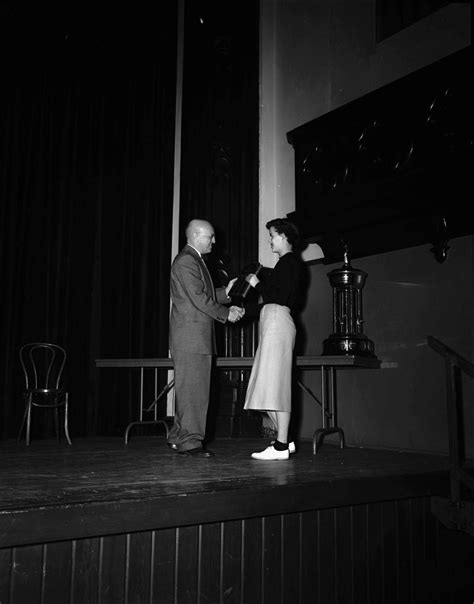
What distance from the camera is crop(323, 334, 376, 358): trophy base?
4652 mm

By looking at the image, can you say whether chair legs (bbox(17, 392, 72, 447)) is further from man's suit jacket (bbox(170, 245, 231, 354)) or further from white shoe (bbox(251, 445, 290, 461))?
white shoe (bbox(251, 445, 290, 461))

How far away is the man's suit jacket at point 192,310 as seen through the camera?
3713 mm

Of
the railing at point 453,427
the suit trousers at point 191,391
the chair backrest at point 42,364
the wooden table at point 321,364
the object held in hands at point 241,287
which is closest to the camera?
the railing at point 453,427

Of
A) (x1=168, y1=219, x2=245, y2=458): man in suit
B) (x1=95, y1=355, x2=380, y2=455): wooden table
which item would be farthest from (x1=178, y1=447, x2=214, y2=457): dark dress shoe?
(x1=95, y1=355, x2=380, y2=455): wooden table

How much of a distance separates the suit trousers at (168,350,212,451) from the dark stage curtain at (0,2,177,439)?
7.19 ft

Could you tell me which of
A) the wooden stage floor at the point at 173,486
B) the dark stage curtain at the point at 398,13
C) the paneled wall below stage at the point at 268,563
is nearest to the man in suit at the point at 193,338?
the wooden stage floor at the point at 173,486

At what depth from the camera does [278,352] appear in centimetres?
372

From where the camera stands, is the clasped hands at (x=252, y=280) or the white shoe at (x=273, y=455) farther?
the clasped hands at (x=252, y=280)

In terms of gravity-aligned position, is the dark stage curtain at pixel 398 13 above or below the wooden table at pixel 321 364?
above

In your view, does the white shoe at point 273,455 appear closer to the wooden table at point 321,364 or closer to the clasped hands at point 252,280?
the wooden table at point 321,364

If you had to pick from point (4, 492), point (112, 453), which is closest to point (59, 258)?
point (112, 453)

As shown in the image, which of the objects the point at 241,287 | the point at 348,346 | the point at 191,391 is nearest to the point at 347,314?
the point at 348,346

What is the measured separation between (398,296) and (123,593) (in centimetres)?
324

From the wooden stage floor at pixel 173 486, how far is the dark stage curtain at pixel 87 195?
5.04 ft
